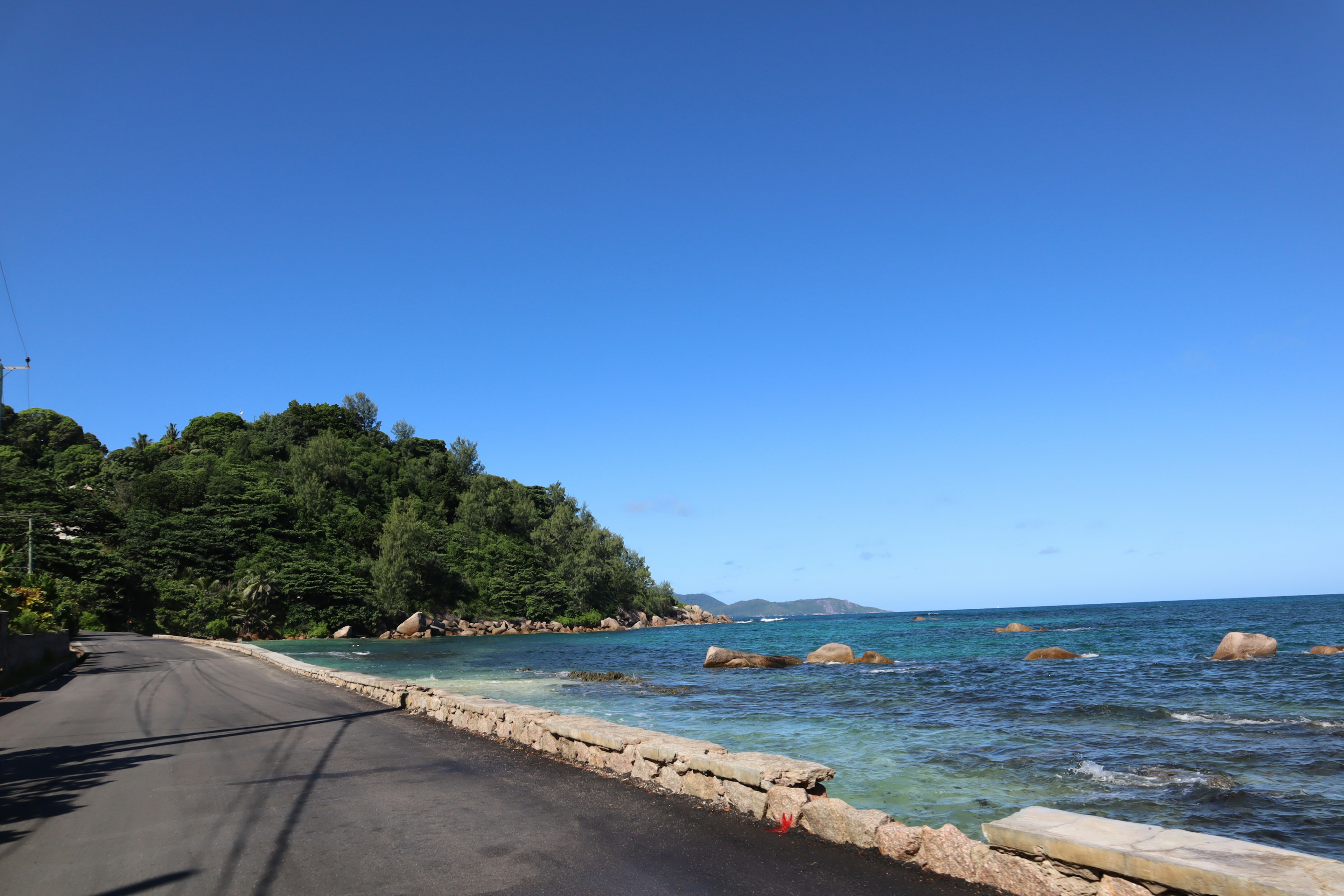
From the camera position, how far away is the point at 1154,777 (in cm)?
1096

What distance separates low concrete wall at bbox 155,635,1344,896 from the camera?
12.8 ft

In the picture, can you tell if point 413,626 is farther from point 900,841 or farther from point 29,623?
point 900,841

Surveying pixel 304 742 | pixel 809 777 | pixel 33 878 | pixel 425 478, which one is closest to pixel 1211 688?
pixel 809 777

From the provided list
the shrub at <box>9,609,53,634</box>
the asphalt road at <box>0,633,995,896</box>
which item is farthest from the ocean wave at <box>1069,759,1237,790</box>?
the shrub at <box>9,609,53,634</box>

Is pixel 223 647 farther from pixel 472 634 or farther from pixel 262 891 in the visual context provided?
pixel 262 891

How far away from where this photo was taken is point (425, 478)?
113 meters

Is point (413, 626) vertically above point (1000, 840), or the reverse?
point (1000, 840)

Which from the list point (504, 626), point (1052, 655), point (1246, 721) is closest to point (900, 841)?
point (1246, 721)

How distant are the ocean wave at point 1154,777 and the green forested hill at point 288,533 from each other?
3127 cm

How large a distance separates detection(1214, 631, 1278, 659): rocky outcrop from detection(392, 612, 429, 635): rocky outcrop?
62.0 metres

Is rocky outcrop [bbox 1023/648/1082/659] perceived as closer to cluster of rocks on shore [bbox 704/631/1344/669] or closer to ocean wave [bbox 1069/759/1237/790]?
cluster of rocks on shore [bbox 704/631/1344/669]

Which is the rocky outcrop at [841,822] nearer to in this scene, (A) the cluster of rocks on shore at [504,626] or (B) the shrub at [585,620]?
(A) the cluster of rocks on shore at [504,626]

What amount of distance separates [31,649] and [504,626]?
203ft

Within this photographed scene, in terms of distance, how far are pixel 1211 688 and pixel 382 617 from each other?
68.3 m
